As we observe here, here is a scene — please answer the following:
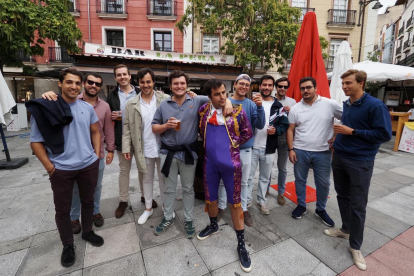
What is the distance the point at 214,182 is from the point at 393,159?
673cm

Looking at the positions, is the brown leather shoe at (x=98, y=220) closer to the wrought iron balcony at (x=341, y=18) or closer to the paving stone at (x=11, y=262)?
the paving stone at (x=11, y=262)

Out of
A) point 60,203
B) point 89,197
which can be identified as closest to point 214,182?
point 89,197

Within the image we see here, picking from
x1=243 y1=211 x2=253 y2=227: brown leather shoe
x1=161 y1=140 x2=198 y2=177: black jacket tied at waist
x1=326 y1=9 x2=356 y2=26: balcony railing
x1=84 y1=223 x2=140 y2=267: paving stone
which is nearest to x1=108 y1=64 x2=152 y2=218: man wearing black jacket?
x1=84 y1=223 x2=140 y2=267: paving stone

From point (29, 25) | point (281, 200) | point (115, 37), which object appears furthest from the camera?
point (115, 37)

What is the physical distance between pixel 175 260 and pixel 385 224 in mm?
3013

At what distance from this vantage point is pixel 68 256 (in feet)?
7.17

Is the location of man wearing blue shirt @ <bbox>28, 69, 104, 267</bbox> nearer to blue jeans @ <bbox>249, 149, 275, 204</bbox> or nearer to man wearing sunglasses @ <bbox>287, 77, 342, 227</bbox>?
blue jeans @ <bbox>249, 149, 275, 204</bbox>

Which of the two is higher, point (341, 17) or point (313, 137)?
point (341, 17)

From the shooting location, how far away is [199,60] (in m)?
10.3

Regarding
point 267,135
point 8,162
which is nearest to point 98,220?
point 267,135

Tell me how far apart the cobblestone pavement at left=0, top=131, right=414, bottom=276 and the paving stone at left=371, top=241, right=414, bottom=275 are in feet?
0.03

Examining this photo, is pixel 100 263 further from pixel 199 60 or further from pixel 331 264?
pixel 199 60

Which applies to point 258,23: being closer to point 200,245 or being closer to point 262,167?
point 262,167

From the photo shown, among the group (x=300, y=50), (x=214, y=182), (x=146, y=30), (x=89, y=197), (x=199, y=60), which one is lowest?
(x=89, y=197)
